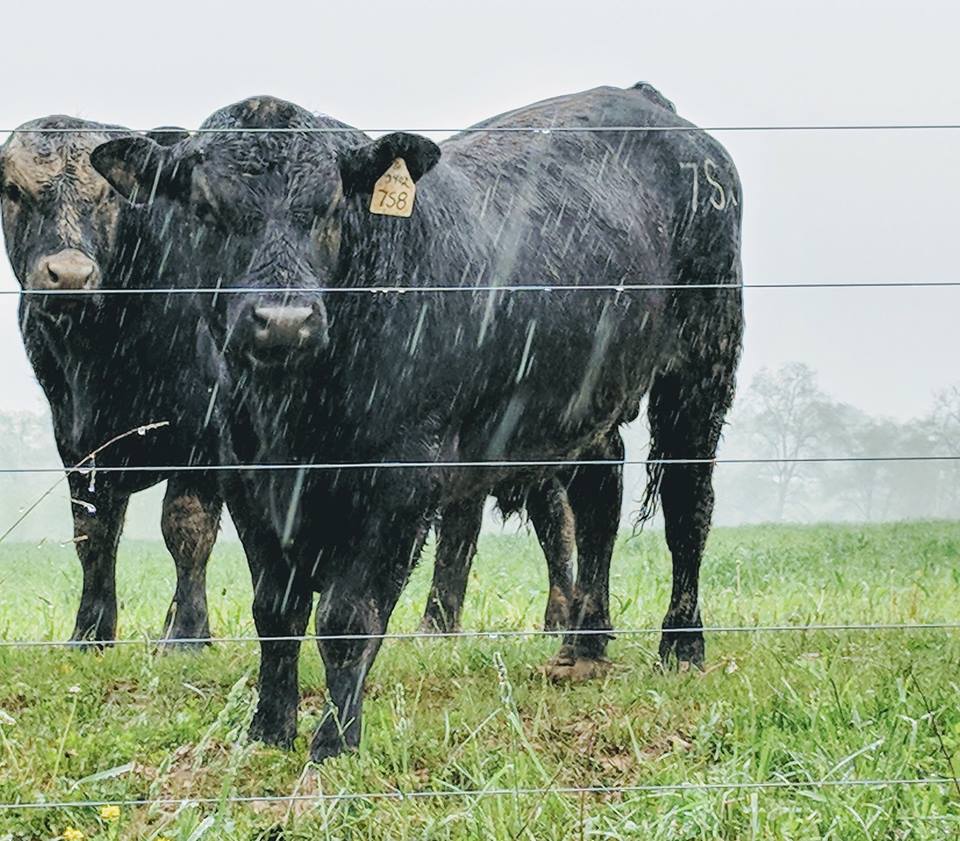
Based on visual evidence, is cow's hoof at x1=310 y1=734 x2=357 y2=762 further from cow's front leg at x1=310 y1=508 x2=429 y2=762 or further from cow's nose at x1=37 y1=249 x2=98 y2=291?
cow's nose at x1=37 y1=249 x2=98 y2=291

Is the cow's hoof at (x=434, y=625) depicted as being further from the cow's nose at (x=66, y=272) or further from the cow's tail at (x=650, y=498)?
the cow's nose at (x=66, y=272)

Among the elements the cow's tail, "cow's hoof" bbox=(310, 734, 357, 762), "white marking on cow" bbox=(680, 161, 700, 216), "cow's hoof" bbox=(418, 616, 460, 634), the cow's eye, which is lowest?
"cow's hoof" bbox=(418, 616, 460, 634)

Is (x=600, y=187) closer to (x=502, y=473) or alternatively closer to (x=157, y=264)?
(x=502, y=473)

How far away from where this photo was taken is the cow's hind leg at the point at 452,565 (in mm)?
6719

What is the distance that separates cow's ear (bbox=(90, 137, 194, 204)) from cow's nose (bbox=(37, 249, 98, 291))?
0.77 m

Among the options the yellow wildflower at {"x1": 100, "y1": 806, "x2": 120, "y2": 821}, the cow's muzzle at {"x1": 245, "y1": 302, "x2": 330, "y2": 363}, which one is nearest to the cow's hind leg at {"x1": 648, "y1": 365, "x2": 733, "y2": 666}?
the cow's muzzle at {"x1": 245, "y1": 302, "x2": 330, "y2": 363}

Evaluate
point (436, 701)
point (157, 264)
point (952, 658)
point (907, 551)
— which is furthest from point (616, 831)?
point (907, 551)

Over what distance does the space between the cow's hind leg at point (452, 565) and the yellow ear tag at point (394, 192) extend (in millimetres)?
2396

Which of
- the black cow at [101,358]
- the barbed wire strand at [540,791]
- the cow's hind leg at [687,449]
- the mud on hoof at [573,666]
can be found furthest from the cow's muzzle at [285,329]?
the cow's hind leg at [687,449]

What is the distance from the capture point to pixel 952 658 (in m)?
5.32

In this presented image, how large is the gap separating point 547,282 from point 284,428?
1301 mm

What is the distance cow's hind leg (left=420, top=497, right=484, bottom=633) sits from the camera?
22.0 ft

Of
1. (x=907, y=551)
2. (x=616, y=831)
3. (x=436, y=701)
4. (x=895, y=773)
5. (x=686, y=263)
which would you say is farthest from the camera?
(x=907, y=551)

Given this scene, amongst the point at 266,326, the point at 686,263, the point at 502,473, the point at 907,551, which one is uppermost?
the point at 686,263
